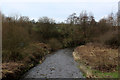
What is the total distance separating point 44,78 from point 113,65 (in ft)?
16.2

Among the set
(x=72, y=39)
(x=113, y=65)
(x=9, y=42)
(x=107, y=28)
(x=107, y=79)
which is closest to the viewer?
(x=107, y=79)

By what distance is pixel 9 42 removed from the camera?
8.35 metres

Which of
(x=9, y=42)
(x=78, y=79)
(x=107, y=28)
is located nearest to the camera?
(x=78, y=79)

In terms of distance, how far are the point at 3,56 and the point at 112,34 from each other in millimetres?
8971

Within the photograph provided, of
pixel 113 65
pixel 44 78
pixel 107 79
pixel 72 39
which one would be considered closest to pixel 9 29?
pixel 44 78

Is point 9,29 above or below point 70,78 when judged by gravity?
above

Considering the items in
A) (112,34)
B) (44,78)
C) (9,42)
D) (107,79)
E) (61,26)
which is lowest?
(44,78)

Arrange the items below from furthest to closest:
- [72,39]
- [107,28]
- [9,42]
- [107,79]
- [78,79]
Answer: [72,39] → [107,28] → [9,42] → [78,79] → [107,79]

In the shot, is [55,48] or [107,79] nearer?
[107,79]

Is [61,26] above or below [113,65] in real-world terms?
above

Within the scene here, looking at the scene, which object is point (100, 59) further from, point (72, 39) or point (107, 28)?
point (72, 39)

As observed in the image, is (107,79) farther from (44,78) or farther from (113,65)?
(44,78)

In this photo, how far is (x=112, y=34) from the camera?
902 cm

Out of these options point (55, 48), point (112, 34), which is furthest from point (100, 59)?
point (55, 48)
